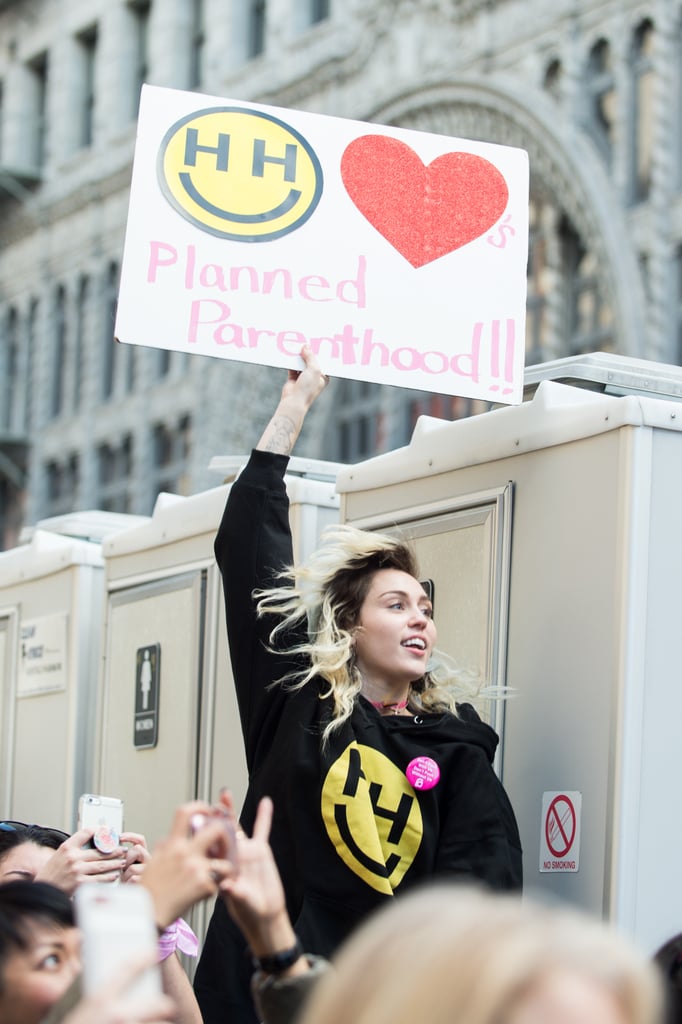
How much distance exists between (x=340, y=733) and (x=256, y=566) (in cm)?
49

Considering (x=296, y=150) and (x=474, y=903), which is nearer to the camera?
(x=474, y=903)

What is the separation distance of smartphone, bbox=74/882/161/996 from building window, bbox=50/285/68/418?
2676 centimetres

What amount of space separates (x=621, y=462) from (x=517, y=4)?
632 inches

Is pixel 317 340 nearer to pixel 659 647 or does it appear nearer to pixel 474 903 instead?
pixel 659 647

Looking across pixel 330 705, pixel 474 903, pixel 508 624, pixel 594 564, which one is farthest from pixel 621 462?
pixel 474 903

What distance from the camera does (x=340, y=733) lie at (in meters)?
4.37

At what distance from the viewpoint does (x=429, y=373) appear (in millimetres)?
5238

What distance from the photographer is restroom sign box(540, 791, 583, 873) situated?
4.72 m

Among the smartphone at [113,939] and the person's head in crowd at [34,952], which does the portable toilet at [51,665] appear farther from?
the smartphone at [113,939]

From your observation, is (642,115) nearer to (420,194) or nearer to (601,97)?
(601,97)

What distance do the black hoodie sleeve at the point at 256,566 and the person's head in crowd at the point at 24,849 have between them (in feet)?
1.86

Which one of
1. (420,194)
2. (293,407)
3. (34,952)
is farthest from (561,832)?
(34,952)

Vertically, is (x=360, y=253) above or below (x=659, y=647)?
above

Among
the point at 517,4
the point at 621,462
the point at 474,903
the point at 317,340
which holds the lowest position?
the point at 474,903
